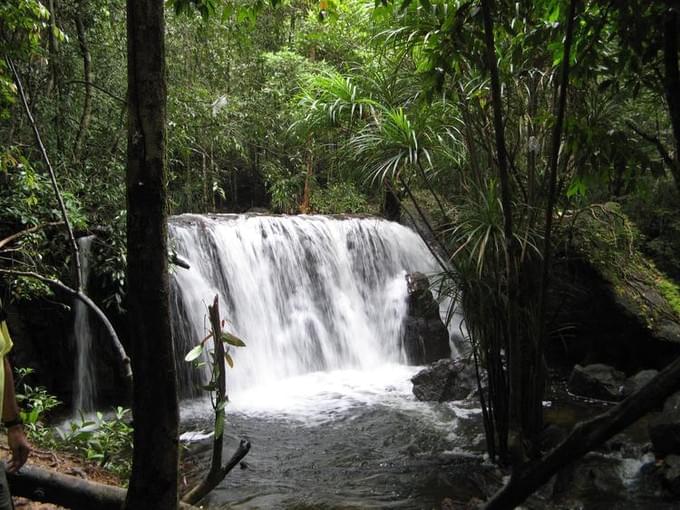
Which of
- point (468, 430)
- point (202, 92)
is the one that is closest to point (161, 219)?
point (468, 430)

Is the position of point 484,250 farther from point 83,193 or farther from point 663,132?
point 663,132

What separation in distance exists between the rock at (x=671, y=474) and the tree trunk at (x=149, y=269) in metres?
4.25

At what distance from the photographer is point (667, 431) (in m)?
4.87

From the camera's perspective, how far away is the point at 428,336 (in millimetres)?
10266

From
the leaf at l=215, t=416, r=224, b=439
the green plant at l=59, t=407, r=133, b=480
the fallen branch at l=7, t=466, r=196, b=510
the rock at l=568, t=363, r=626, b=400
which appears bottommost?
the rock at l=568, t=363, r=626, b=400

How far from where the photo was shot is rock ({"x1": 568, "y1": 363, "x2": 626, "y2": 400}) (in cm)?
705

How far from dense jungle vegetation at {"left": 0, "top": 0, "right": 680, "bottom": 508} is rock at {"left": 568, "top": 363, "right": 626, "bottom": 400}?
1.37 m

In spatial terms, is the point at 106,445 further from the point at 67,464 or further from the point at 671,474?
the point at 671,474

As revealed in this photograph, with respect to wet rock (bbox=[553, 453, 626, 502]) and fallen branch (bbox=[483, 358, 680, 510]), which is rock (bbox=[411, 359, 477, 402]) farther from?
fallen branch (bbox=[483, 358, 680, 510])

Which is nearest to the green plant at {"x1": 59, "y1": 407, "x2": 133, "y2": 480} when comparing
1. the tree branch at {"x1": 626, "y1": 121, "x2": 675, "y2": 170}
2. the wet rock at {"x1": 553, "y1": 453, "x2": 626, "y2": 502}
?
the wet rock at {"x1": 553, "y1": 453, "x2": 626, "y2": 502}

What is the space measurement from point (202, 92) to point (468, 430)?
6.71 meters

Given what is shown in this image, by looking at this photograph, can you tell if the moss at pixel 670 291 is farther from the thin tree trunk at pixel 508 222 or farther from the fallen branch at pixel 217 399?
the fallen branch at pixel 217 399

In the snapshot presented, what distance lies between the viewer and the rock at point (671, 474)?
14.4 feet

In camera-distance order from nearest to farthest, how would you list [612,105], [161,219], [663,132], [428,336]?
[161,219] < [612,105] < [663,132] < [428,336]
